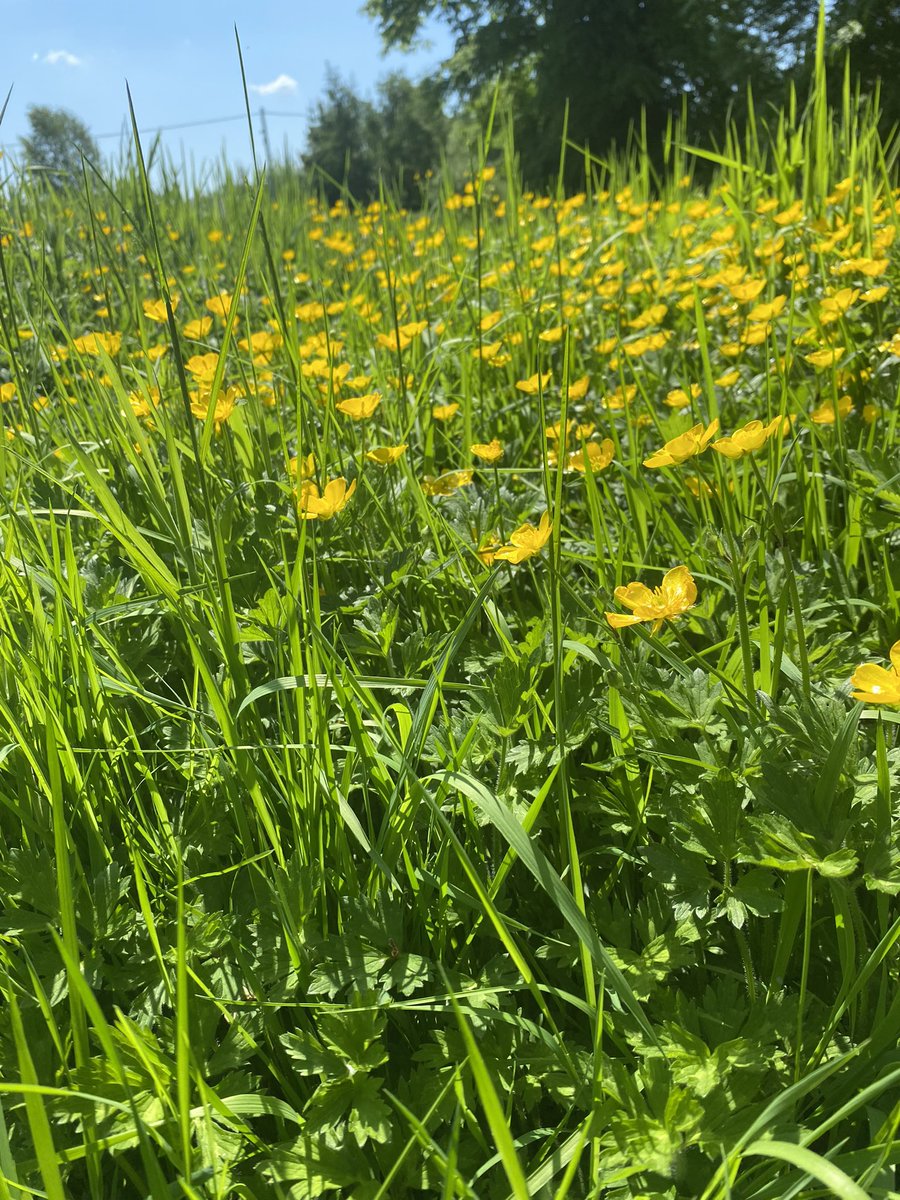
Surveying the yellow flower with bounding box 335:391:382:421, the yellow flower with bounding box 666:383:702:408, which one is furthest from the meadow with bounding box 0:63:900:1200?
the yellow flower with bounding box 666:383:702:408

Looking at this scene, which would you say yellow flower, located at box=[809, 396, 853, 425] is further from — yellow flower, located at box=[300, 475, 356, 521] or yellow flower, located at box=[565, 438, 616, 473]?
yellow flower, located at box=[300, 475, 356, 521]

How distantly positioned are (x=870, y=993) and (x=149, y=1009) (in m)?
0.81

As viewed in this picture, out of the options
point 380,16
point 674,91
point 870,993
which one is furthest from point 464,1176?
point 380,16

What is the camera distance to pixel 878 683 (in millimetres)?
838

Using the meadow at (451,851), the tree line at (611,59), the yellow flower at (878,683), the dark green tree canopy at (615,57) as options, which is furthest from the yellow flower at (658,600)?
the dark green tree canopy at (615,57)

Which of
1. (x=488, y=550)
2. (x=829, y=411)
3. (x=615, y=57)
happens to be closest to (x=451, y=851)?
(x=488, y=550)

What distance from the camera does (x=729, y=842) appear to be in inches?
37.8

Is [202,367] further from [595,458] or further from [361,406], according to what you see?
[595,458]

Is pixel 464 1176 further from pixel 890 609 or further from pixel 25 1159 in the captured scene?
pixel 890 609

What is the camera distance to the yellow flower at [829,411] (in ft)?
5.54

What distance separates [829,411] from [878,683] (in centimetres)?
106

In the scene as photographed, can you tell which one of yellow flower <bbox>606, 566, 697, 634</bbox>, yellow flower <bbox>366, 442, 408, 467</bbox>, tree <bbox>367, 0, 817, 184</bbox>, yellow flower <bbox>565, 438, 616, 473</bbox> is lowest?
yellow flower <bbox>606, 566, 697, 634</bbox>

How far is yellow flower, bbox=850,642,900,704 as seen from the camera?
811mm

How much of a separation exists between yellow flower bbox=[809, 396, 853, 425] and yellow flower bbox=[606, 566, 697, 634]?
792 millimetres
